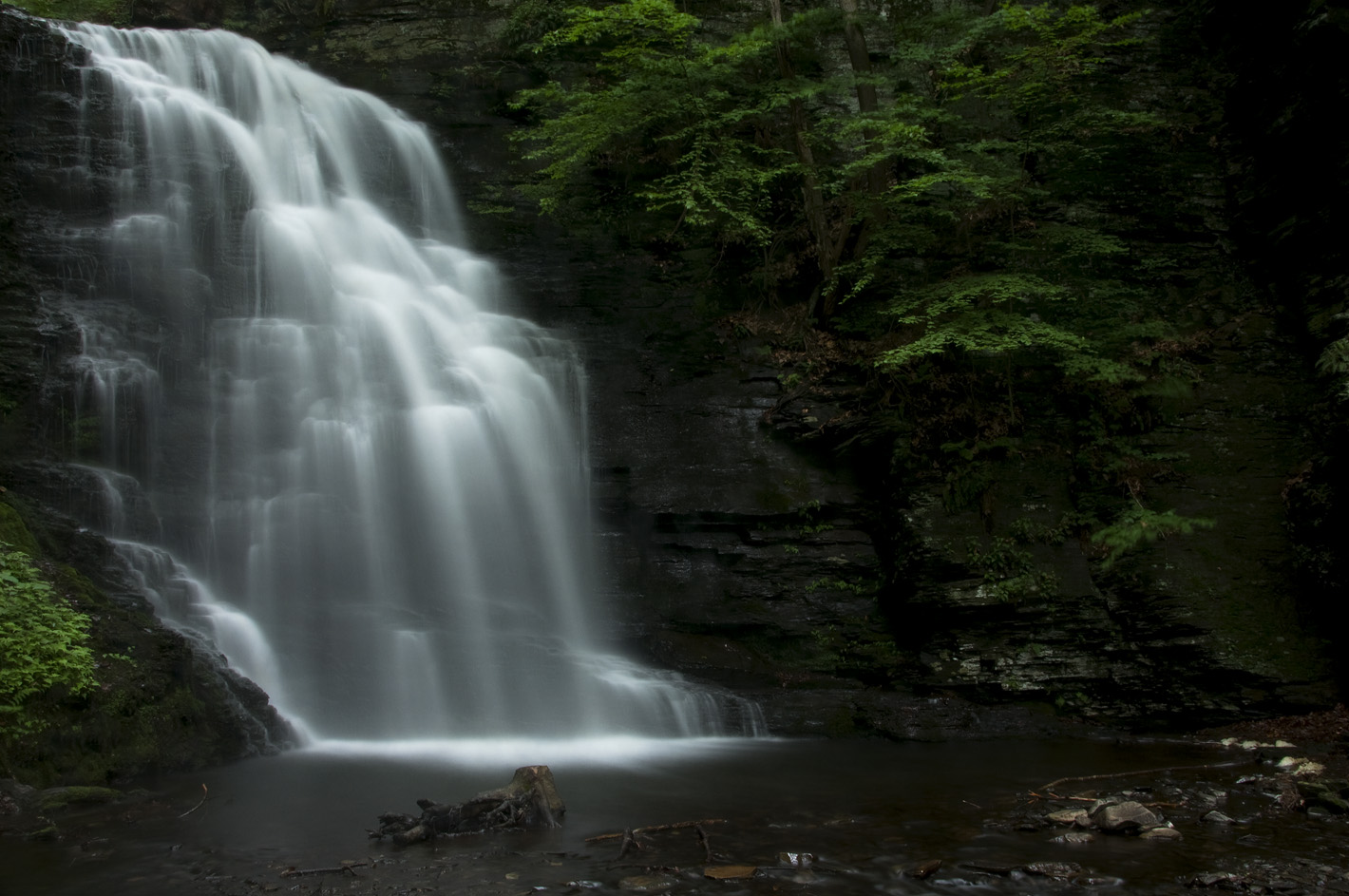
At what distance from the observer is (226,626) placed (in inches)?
333

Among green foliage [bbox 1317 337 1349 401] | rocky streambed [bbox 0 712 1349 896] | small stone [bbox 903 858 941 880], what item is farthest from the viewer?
green foliage [bbox 1317 337 1349 401]

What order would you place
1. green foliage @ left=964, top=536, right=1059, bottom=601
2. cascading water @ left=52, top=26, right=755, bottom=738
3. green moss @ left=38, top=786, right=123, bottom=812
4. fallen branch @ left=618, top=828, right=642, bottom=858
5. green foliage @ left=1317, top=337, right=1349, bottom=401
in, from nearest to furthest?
fallen branch @ left=618, top=828, right=642, bottom=858, green moss @ left=38, top=786, right=123, bottom=812, green foliage @ left=1317, top=337, right=1349, bottom=401, cascading water @ left=52, top=26, right=755, bottom=738, green foliage @ left=964, top=536, right=1059, bottom=601

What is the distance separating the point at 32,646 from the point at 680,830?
5.02m

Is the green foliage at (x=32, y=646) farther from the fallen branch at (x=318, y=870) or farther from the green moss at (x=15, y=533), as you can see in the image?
the fallen branch at (x=318, y=870)

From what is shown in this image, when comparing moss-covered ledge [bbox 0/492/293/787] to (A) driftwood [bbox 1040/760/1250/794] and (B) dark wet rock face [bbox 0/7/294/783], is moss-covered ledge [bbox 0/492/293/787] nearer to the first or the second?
(B) dark wet rock face [bbox 0/7/294/783]

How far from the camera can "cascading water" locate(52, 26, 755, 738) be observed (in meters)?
8.84

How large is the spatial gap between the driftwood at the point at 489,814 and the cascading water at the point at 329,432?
2742 mm

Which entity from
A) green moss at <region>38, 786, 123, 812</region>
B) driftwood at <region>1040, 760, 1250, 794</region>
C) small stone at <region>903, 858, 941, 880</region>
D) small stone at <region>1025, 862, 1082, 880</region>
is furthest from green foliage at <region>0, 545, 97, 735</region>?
driftwood at <region>1040, 760, 1250, 794</region>

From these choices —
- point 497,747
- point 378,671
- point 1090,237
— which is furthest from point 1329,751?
point 378,671

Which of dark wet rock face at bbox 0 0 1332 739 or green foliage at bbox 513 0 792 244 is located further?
green foliage at bbox 513 0 792 244

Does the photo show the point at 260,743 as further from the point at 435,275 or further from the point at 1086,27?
the point at 1086,27

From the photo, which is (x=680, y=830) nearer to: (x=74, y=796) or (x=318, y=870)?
(x=318, y=870)

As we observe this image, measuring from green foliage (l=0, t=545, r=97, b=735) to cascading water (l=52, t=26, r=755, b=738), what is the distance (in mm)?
1445

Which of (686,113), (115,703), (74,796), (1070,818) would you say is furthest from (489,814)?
(686,113)
